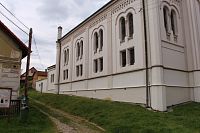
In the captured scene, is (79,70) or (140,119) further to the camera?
(79,70)

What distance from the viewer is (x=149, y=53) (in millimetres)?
17766

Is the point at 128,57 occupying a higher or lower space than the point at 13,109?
higher

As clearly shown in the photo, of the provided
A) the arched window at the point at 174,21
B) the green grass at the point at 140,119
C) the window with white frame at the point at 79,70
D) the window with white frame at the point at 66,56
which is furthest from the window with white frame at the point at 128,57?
the window with white frame at the point at 66,56

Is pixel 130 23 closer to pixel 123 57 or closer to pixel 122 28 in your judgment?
pixel 122 28

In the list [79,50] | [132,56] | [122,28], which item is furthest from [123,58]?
[79,50]

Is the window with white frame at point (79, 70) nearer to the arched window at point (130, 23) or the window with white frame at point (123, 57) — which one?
the window with white frame at point (123, 57)

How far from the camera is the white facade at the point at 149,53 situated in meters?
17.4

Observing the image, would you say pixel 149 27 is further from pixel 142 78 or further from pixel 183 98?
pixel 183 98

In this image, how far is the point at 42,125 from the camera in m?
12.5

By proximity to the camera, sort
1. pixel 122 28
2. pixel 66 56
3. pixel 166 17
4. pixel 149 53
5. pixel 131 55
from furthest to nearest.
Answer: pixel 66 56
pixel 122 28
pixel 131 55
pixel 166 17
pixel 149 53

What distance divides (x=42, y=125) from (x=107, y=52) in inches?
476

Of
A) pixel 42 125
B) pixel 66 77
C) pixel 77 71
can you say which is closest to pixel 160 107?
pixel 42 125

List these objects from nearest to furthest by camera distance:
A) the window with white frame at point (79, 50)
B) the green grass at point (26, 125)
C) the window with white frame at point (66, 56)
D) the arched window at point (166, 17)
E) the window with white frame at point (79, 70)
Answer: the green grass at point (26, 125)
the arched window at point (166, 17)
the window with white frame at point (79, 70)
the window with white frame at point (79, 50)
the window with white frame at point (66, 56)

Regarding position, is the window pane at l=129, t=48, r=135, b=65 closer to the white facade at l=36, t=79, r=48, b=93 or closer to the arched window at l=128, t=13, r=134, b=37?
the arched window at l=128, t=13, r=134, b=37
